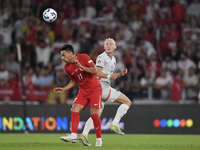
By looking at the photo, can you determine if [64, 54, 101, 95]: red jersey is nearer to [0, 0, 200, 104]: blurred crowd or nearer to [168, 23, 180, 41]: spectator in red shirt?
[0, 0, 200, 104]: blurred crowd

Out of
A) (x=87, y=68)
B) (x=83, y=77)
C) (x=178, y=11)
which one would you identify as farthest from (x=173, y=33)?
(x=87, y=68)

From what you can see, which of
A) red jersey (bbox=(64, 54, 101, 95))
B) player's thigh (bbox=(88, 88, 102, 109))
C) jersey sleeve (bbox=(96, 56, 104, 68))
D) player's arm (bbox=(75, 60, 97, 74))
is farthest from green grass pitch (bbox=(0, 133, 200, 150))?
jersey sleeve (bbox=(96, 56, 104, 68))

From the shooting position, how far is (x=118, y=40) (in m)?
14.4

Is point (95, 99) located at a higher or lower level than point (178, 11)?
lower

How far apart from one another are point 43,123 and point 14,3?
7.29m

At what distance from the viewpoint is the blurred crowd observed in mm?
12203

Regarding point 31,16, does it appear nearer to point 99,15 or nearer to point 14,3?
point 14,3

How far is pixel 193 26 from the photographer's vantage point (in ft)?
47.9

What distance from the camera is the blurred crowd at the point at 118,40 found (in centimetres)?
1220

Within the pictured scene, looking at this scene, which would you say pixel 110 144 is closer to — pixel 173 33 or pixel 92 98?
pixel 92 98

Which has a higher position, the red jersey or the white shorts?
the red jersey

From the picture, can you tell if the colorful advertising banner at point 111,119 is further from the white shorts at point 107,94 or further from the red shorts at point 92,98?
the red shorts at point 92,98

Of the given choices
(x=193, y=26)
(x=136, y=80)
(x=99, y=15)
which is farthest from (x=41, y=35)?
(x=193, y=26)

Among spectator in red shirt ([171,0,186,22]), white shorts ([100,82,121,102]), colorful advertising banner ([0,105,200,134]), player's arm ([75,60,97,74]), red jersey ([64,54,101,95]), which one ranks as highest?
spectator in red shirt ([171,0,186,22])
